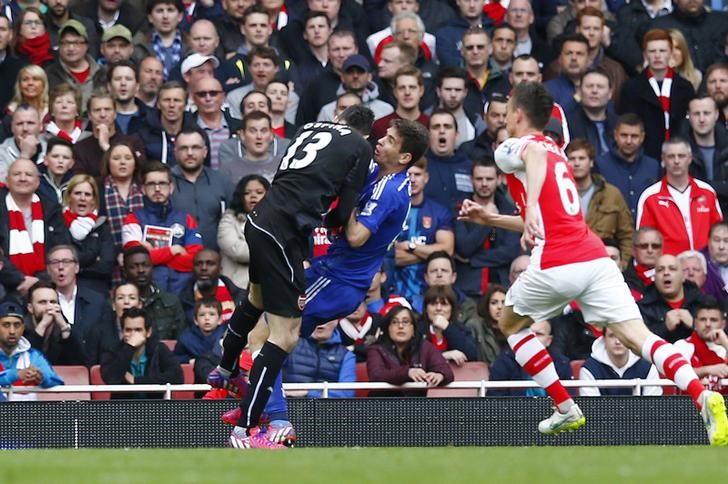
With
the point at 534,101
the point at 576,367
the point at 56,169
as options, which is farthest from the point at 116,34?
the point at 534,101

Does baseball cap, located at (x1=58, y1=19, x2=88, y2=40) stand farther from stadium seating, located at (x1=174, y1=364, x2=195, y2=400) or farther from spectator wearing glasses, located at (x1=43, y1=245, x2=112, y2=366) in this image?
stadium seating, located at (x1=174, y1=364, x2=195, y2=400)

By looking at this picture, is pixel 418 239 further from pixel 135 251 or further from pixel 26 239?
pixel 26 239

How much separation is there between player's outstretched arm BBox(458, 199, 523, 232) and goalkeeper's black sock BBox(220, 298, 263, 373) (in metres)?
1.63

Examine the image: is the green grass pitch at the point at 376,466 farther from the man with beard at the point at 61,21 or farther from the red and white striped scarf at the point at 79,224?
the man with beard at the point at 61,21

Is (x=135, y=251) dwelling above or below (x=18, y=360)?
above

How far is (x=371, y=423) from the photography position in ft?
43.0

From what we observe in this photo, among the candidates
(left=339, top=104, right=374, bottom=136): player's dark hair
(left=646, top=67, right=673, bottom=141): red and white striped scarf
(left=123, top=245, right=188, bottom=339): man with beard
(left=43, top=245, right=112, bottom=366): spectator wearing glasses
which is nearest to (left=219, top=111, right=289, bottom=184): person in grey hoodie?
(left=123, top=245, right=188, bottom=339): man with beard

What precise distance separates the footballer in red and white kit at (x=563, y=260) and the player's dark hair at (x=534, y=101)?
15 centimetres

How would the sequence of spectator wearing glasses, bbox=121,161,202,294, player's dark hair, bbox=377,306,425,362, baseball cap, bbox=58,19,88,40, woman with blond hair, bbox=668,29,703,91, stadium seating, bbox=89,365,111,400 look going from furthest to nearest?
woman with blond hair, bbox=668,29,703,91 < baseball cap, bbox=58,19,88,40 < spectator wearing glasses, bbox=121,161,202,294 < stadium seating, bbox=89,365,111,400 < player's dark hair, bbox=377,306,425,362

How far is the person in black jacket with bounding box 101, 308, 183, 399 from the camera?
1362cm

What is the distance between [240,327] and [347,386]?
1972 mm

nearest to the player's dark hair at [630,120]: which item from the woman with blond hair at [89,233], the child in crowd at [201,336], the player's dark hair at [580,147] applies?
the player's dark hair at [580,147]

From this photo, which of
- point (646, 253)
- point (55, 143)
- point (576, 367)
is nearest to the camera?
point (576, 367)

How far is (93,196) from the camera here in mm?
15000
